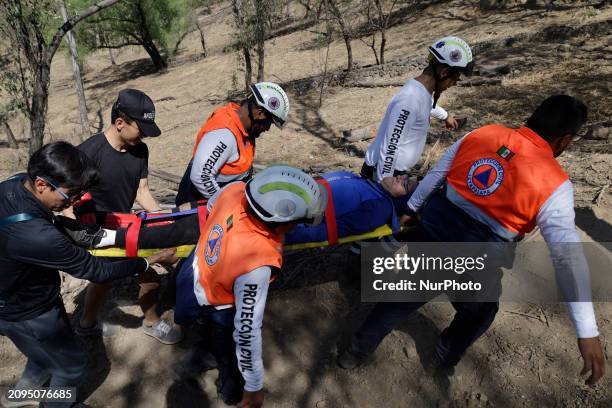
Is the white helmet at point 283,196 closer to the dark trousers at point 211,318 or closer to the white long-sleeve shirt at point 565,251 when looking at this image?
the dark trousers at point 211,318

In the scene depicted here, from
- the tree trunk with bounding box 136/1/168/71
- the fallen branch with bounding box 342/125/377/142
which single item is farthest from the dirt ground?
the tree trunk with bounding box 136/1/168/71

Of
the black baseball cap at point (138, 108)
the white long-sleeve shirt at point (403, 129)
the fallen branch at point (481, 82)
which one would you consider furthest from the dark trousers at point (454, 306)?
the fallen branch at point (481, 82)

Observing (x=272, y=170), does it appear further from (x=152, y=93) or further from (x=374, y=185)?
(x=152, y=93)

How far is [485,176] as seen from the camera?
2316 millimetres

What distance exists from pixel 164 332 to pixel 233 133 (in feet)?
5.79

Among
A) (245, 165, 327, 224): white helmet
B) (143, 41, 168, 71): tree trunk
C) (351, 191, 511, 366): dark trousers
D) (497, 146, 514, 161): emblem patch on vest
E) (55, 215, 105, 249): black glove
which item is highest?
(245, 165, 327, 224): white helmet

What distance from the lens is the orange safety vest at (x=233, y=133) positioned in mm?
3260

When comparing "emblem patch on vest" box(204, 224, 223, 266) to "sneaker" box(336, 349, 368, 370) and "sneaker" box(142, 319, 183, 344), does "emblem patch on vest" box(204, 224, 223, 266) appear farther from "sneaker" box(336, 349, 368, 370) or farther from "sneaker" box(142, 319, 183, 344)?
"sneaker" box(142, 319, 183, 344)

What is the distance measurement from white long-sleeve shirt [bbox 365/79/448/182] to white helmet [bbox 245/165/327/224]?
4.90ft

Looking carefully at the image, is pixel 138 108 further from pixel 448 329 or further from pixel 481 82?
pixel 481 82

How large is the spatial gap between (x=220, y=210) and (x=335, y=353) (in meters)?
1.75

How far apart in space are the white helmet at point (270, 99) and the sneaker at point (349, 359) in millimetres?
1906

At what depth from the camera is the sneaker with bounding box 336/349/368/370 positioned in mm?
3122

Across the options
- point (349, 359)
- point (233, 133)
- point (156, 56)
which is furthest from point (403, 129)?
point (156, 56)
